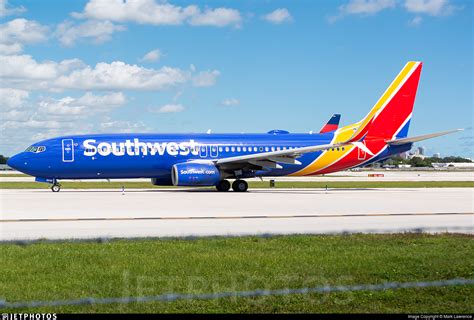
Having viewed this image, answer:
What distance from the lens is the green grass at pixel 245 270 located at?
8023mm

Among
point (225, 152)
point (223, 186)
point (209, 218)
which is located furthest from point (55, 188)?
point (209, 218)

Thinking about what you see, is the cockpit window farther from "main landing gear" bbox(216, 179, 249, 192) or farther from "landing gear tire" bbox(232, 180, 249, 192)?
"landing gear tire" bbox(232, 180, 249, 192)

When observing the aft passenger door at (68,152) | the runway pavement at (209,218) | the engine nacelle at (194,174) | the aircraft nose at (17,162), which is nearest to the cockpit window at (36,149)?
the aircraft nose at (17,162)

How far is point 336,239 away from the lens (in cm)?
1363

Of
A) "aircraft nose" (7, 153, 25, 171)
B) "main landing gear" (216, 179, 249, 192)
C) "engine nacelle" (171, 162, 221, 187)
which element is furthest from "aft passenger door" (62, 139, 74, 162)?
"main landing gear" (216, 179, 249, 192)

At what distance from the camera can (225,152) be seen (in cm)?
4031

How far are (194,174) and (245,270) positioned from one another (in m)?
26.3

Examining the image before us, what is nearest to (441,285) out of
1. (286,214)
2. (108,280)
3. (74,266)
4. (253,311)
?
(253,311)

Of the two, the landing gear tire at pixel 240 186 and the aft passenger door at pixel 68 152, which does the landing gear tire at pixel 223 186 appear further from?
the aft passenger door at pixel 68 152

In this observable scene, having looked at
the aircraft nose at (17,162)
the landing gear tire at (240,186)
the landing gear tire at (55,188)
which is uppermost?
the aircraft nose at (17,162)

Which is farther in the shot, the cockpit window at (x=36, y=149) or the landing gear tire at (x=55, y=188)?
the cockpit window at (x=36, y=149)

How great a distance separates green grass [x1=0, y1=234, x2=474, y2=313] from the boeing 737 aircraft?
23.7 meters

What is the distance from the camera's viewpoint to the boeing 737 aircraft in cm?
3697

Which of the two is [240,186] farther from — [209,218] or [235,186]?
[209,218]
